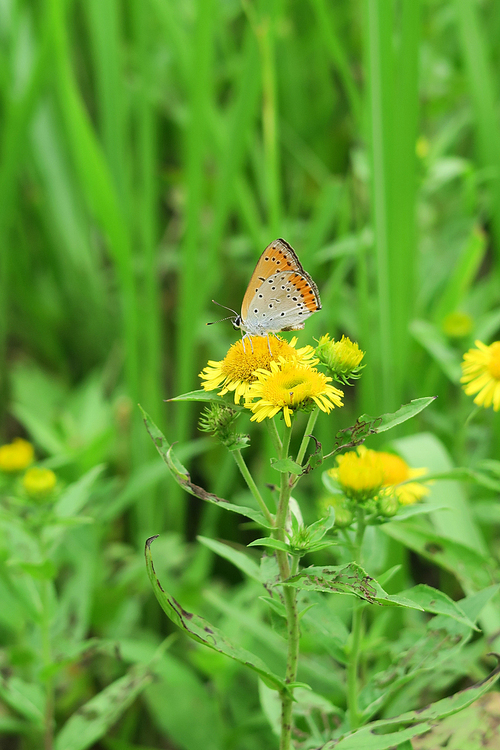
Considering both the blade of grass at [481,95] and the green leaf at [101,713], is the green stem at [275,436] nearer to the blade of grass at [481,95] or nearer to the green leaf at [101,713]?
the green leaf at [101,713]

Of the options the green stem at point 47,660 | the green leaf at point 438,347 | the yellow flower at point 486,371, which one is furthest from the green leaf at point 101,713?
the green leaf at point 438,347

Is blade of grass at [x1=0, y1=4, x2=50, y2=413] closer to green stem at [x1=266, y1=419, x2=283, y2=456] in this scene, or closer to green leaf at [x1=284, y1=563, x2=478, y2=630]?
green stem at [x1=266, y1=419, x2=283, y2=456]

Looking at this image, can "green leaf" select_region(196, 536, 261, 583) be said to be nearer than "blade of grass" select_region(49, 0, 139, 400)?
Yes

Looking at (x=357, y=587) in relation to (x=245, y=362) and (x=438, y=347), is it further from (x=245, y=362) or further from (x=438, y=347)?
(x=438, y=347)

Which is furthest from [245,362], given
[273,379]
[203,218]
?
[203,218]

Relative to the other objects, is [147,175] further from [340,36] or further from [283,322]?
[340,36]

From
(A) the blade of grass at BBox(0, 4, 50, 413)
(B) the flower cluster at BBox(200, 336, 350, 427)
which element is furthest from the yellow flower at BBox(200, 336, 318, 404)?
(A) the blade of grass at BBox(0, 4, 50, 413)
